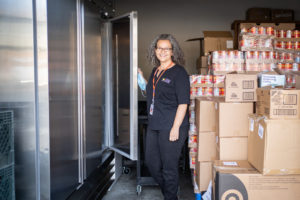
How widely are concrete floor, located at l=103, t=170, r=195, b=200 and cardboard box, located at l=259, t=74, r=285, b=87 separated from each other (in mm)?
1437

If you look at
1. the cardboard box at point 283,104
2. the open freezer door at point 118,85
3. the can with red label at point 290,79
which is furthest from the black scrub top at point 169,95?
the open freezer door at point 118,85

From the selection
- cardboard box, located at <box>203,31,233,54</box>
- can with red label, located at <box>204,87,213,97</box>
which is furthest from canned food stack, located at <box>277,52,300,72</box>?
can with red label, located at <box>204,87,213,97</box>

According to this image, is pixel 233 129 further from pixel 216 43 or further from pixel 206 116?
pixel 216 43

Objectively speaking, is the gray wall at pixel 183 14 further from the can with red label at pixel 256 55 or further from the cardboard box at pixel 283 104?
the cardboard box at pixel 283 104

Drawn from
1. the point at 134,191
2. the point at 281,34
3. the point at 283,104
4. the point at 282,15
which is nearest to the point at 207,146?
the point at 283,104

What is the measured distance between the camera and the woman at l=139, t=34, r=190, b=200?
2.12 m

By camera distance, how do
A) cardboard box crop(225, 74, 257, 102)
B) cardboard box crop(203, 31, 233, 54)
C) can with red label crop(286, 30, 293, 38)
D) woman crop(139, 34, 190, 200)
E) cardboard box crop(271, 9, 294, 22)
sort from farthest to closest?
cardboard box crop(271, 9, 294, 22) → cardboard box crop(203, 31, 233, 54) → can with red label crop(286, 30, 293, 38) → woman crop(139, 34, 190, 200) → cardboard box crop(225, 74, 257, 102)

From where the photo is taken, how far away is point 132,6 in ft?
16.5

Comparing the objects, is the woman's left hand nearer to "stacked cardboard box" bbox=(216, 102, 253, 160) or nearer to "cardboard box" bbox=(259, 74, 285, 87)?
"stacked cardboard box" bbox=(216, 102, 253, 160)

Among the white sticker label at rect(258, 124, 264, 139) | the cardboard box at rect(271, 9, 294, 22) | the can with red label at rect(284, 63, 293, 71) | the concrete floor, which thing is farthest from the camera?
the cardboard box at rect(271, 9, 294, 22)

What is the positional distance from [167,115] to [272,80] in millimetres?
835

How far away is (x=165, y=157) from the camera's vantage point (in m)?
2.18

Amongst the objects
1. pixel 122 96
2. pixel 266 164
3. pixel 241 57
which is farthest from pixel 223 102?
pixel 122 96

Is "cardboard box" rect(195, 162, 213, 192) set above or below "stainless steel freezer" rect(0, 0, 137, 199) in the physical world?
below
